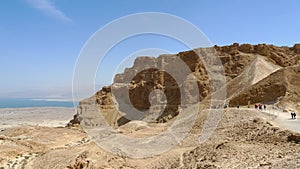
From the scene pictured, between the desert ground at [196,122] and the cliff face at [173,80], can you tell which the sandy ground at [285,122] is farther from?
the cliff face at [173,80]

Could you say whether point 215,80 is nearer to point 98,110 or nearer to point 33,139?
point 98,110

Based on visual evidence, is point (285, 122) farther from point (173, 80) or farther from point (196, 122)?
point (173, 80)

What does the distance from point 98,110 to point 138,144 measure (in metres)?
45.5

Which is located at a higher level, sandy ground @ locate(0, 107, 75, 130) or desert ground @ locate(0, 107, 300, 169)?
desert ground @ locate(0, 107, 300, 169)

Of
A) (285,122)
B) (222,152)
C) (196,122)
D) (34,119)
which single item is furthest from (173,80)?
(34,119)

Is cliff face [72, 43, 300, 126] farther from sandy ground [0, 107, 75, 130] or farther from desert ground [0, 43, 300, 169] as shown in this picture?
sandy ground [0, 107, 75, 130]

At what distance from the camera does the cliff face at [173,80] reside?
198ft

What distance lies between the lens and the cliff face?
198ft

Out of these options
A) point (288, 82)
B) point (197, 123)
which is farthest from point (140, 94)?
point (197, 123)

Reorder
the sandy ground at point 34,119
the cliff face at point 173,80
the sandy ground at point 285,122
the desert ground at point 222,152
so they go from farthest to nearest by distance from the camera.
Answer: the sandy ground at point 34,119
the cliff face at point 173,80
the sandy ground at point 285,122
the desert ground at point 222,152

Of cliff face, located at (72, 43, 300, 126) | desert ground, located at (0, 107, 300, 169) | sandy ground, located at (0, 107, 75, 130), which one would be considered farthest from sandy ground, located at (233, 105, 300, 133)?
sandy ground, located at (0, 107, 75, 130)

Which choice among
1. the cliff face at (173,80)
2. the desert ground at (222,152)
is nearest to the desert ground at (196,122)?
the desert ground at (222,152)

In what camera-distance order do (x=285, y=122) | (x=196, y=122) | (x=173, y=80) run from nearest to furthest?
(x=285, y=122) < (x=196, y=122) < (x=173, y=80)

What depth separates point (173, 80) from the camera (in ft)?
230
